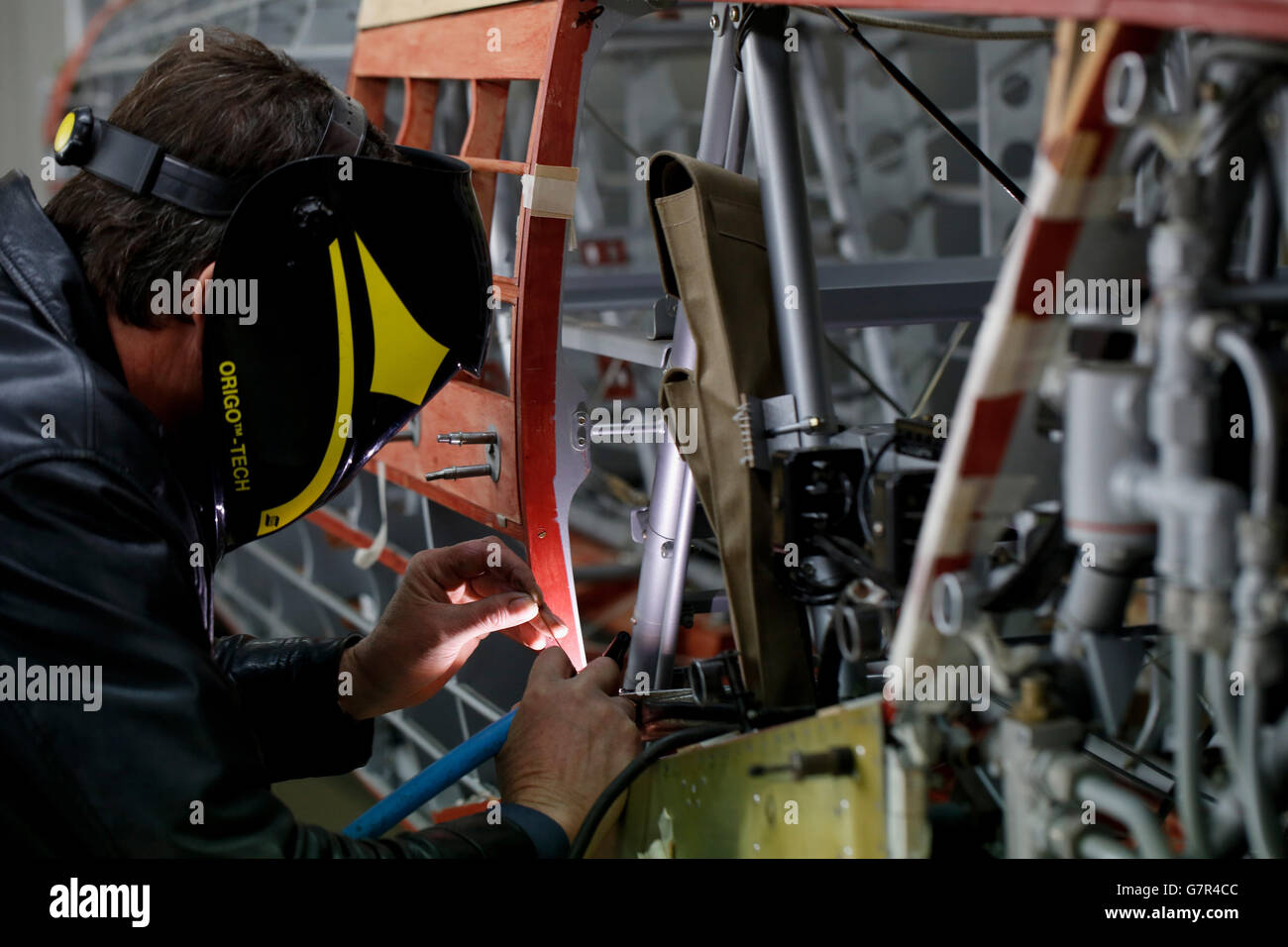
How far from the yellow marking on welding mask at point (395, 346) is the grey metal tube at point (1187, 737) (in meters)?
0.85

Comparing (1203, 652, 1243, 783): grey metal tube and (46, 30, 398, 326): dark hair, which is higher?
(46, 30, 398, 326): dark hair

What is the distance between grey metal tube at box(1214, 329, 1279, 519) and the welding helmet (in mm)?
840

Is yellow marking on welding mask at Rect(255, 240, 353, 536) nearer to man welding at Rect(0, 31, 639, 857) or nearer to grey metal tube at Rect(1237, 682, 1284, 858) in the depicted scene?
man welding at Rect(0, 31, 639, 857)

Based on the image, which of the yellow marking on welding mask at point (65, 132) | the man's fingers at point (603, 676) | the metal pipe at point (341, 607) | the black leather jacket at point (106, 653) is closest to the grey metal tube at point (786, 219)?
the man's fingers at point (603, 676)

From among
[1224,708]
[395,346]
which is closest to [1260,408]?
[1224,708]

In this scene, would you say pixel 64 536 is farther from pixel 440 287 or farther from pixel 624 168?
pixel 624 168

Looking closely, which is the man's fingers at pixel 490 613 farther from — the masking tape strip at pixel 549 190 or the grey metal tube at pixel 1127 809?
the grey metal tube at pixel 1127 809

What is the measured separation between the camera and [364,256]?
1198 mm

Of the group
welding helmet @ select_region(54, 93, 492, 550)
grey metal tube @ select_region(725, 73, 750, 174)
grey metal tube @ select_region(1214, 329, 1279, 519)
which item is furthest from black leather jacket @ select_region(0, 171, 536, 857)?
grey metal tube @ select_region(725, 73, 750, 174)

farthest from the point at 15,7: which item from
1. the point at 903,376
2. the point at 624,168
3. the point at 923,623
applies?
the point at 923,623

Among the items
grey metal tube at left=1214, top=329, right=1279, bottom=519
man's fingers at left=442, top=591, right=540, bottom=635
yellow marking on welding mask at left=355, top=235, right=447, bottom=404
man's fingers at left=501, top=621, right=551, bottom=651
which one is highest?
yellow marking on welding mask at left=355, top=235, right=447, bottom=404

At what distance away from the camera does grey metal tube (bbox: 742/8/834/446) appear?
4.23 ft

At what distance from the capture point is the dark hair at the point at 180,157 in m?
1.17

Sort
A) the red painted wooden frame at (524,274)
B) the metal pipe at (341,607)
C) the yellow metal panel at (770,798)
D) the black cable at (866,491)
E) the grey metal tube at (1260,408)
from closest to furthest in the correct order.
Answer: the grey metal tube at (1260,408) < the yellow metal panel at (770,798) < the black cable at (866,491) < the red painted wooden frame at (524,274) < the metal pipe at (341,607)
